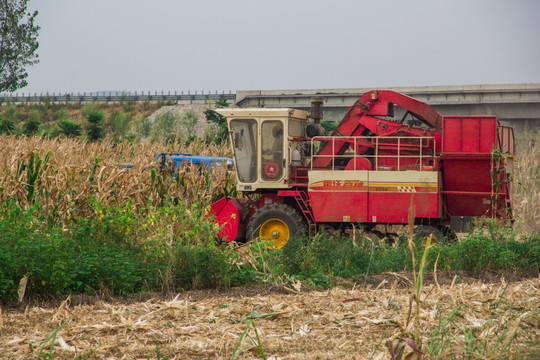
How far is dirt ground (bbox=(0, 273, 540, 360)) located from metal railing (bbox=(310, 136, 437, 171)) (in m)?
4.67

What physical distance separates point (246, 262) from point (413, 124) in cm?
586

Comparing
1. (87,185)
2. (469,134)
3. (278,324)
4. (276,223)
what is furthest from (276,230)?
(278,324)

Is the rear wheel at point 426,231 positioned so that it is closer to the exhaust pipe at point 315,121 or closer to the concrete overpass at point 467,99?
the exhaust pipe at point 315,121

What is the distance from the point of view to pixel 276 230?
12555 mm

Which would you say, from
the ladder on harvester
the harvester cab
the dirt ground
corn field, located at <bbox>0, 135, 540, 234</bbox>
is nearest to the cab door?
the harvester cab

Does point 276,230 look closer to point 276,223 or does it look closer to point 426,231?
point 276,223

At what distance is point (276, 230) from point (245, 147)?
5.99 ft

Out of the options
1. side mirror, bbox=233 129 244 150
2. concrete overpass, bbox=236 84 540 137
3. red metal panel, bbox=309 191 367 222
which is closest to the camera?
red metal panel, bbox=309 191 367 222

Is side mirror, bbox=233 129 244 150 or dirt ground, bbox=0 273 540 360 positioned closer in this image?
dirt ground, bbox=0 273 540 360

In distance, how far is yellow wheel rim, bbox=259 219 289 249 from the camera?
12.5 meters

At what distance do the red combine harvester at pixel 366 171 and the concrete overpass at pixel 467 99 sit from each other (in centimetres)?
1894

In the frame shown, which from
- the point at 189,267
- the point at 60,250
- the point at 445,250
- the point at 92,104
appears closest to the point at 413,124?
the point at 445,250

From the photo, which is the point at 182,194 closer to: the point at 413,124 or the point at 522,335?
the point at 413,124

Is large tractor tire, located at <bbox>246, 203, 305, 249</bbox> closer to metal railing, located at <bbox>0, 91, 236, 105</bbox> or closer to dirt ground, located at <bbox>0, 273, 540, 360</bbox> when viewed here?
dirt ground, located at <bbox>0, 273, 540, 360</bbox>
